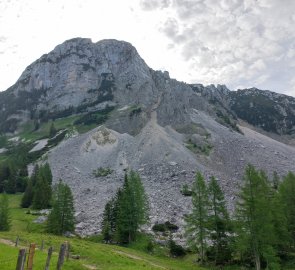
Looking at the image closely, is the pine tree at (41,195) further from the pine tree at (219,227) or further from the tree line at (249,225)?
the pine tree at (219,227)

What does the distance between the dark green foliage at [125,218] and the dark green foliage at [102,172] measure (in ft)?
179

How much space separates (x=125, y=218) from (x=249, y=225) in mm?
27790

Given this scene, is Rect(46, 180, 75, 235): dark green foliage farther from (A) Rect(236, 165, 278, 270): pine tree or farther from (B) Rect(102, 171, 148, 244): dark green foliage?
(A) Rect(236, 165, 278, 270): pine tree

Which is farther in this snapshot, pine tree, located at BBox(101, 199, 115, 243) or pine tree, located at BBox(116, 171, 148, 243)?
pine tree, located at BBox(101, 199, 115, 243)

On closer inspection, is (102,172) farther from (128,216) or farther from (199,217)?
(199,217)

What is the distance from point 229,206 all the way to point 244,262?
38924 mm

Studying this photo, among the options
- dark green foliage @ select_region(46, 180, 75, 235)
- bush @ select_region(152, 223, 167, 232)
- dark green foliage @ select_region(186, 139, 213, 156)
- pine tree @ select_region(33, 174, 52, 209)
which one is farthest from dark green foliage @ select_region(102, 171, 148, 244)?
dark green foliage @ select_region(186, 139, 213, 156)

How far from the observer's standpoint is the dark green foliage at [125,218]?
68.9 m

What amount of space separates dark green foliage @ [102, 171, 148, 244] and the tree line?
14.6 m

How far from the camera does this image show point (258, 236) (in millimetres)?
47312

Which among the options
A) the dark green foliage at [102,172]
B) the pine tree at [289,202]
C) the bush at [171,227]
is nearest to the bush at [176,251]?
the bush at [171,227]

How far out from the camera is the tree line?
4791 cm

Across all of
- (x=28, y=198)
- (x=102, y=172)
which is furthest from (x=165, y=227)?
(x=102, y=172)

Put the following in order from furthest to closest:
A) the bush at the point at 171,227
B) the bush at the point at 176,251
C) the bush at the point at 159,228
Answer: the bush at the point at 171,227, the bush at the point at 159,228, the bush at the point at 176,251
